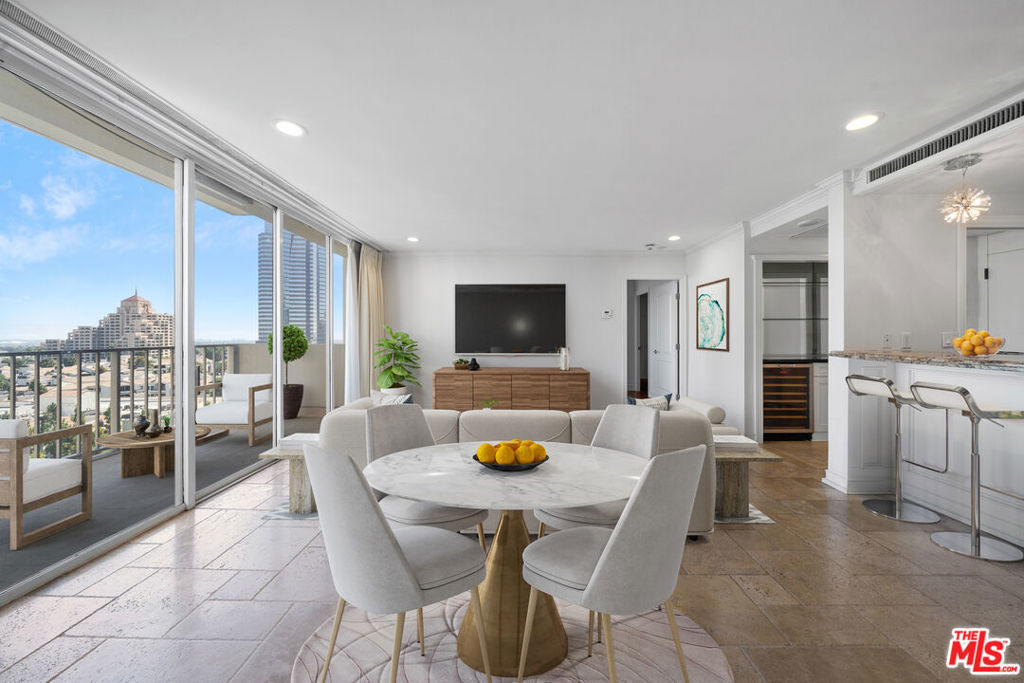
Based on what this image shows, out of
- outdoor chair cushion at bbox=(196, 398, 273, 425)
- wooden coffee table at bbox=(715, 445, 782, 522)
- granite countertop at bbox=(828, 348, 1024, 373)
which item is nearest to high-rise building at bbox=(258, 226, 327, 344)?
outdoor chair cushion at bbox=(196, 398, 273, 425)

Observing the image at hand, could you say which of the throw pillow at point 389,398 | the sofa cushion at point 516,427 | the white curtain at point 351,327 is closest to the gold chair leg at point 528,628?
the sofa cushion at point 516,427

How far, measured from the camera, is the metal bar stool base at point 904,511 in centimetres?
304

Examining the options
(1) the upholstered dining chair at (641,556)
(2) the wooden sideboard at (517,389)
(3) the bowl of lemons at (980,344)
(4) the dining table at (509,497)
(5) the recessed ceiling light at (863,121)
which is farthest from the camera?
(2) the wooden sideboard at (517,389)

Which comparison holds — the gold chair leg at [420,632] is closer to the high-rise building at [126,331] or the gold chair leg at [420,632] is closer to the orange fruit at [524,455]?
the orange fruit at [524,455]

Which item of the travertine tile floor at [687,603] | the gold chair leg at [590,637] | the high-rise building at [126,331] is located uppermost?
the high-rise building at [126,331]

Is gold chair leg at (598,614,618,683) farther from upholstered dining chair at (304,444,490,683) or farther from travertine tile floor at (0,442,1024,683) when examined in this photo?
travertine tile floor at (0,442,1024,683)

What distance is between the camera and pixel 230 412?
4121mm

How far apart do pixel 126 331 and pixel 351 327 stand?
294 centimetres

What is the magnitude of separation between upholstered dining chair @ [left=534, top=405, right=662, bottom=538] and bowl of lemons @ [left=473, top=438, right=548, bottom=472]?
0.26 m

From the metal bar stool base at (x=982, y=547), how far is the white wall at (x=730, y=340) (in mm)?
2239

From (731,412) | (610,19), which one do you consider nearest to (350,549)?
(610,19)

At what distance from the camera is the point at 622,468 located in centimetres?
173

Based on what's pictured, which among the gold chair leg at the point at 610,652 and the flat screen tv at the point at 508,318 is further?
the flat screen tv at the point at 508,318

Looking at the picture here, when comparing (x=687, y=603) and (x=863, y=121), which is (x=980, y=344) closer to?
(x=863, y=121)
